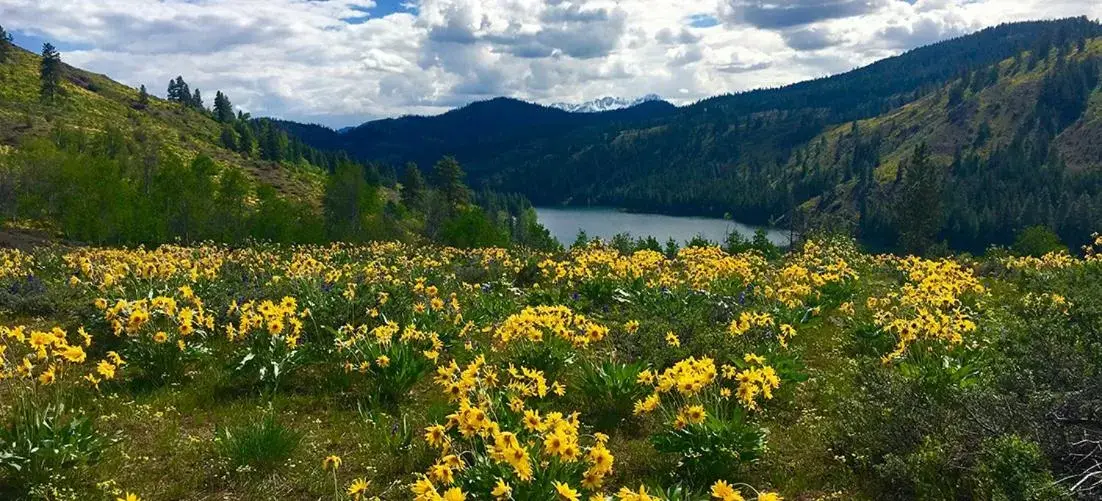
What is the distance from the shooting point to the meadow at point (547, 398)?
454 cm

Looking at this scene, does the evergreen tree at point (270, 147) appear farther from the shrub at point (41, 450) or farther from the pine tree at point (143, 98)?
the shrub at point (41, 450)

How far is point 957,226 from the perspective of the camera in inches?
5094

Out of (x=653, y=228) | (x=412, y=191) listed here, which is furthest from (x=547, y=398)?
(x=653, y=228)

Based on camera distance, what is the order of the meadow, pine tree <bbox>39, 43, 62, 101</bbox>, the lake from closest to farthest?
the meadow
pine tree <bbox>39, 43, 62, 101</bbox>
the lake

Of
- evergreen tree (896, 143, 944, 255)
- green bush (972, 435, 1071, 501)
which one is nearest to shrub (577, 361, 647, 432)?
green bush (972, 435, 1071, 501)

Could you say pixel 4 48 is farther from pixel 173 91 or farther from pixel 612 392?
pixel 612 392

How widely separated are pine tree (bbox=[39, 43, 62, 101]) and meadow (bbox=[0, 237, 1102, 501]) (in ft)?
455

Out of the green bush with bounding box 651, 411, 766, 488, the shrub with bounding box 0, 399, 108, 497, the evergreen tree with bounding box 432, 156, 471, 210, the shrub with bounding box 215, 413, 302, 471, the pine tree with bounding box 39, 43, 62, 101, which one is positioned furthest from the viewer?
the pine tree with bounding box 39, 43, 62, 101

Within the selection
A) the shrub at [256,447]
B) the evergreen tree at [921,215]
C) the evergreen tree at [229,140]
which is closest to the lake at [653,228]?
the evergreen tree at [921,215]

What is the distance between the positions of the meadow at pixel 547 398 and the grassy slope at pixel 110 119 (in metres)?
93.0

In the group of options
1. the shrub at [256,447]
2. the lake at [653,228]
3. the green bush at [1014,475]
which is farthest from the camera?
the lake at [653,228]

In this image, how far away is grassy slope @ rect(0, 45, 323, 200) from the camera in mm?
98562

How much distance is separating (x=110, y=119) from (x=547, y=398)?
142183 millimetres

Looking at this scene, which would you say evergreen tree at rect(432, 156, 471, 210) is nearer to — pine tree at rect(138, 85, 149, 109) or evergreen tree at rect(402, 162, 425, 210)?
evergreen tree at rect(402, 162, 425, 210)
